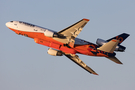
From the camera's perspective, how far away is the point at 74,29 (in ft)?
190

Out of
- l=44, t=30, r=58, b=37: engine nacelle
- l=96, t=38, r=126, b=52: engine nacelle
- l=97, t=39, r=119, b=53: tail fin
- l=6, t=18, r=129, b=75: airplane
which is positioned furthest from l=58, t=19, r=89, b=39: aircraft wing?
l=97, t=39, r=119, b=53: tail fin

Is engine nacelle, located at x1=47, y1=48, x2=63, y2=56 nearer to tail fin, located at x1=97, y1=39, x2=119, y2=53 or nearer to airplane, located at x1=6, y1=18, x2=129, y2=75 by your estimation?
airplane, located at x1=6, y1=18, x2=129, y2=75

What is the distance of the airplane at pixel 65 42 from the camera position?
59.5 meters

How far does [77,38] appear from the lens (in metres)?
63.5

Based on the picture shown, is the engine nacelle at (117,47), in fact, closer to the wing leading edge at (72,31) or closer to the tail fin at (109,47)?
the tail fin at (109,47)

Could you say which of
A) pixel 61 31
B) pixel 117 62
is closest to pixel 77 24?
pixel 61 31

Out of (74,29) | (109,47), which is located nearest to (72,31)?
(74,29)

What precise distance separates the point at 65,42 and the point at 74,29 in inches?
201

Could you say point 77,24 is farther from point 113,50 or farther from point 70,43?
point 113,50

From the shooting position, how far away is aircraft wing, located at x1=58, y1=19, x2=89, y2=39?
56.2 metres

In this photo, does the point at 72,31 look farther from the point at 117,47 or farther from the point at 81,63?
the point at 81,63

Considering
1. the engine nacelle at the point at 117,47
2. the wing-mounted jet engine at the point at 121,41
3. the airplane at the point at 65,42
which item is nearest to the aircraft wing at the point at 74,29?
the airplane at the point at 65,42

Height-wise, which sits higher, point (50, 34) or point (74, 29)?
point (74, 29)

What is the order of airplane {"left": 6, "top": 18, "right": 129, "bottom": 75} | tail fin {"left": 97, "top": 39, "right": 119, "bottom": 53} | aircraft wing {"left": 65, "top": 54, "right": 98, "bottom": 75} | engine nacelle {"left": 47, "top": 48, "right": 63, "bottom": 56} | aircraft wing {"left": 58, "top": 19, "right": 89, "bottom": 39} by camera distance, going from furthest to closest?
aircraft wing {"left": 65, "top": 54, "right": 98, "bottom": 75} → engine nacelle {"left": 47, "top": 48, "right": 63, "bottom": 56} → airplane {"left": 6, "top": 18, "right": 129, "bottom": 75} → tail fin {"left": 97, "top": 39, "right": 119, "bottom": 53} → aircraft wing {"left": 58, "top": 19, "right": 89, "bottom": 39}
